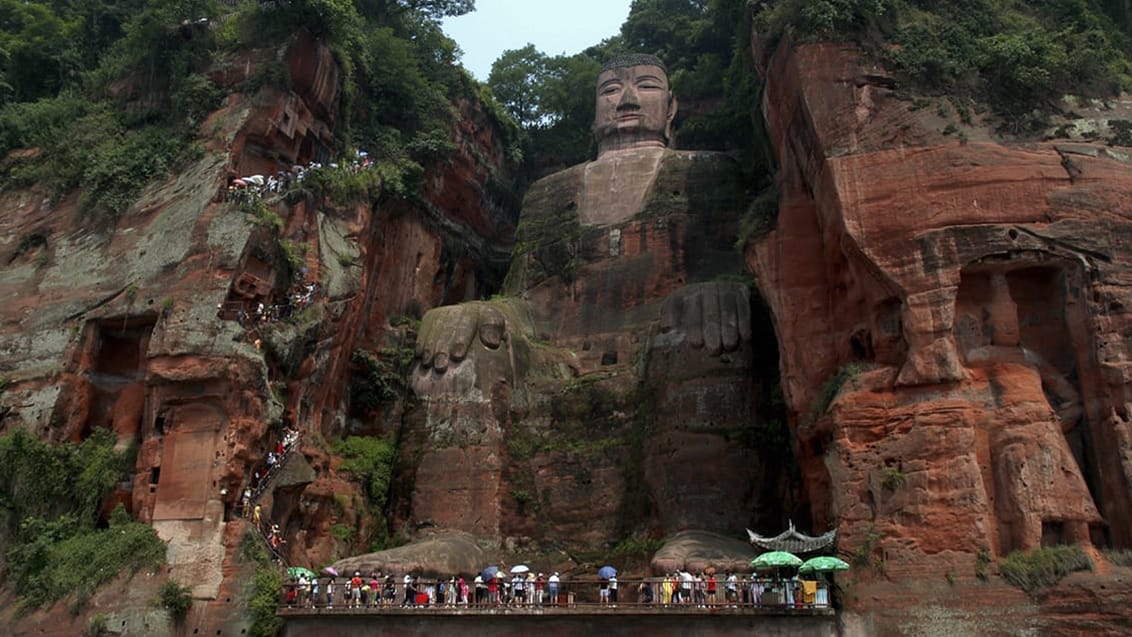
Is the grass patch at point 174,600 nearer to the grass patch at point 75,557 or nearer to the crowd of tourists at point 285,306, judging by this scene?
the grass patch at point 75,557

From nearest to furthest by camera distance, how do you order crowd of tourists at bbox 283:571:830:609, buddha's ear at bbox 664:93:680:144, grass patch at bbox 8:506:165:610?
crowd of tourists at bbox 283:571:830:609 < grass patch at bbox 8:506:165:610 < buddha's ear at bbox 664:93:680:144

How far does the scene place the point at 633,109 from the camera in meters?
34.1

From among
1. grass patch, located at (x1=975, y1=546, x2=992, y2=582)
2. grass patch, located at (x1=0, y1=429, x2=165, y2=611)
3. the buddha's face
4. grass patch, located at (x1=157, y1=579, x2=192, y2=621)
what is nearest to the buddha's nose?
the buddha's face

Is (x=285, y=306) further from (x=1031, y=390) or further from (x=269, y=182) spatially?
(x=1031, y=390)

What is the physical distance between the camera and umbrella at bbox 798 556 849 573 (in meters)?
18.2

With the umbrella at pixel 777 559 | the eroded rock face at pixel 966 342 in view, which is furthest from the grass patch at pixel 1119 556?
the umbrella at pixel 777 559

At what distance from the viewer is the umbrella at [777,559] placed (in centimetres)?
1856

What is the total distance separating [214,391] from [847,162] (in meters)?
13.1

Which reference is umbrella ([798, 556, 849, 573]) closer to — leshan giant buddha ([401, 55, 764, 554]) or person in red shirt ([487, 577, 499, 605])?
leshan giant buddha ([401, 55, 764, 554])

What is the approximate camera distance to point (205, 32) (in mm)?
28625

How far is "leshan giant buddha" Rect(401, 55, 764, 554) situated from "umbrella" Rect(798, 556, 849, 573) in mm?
4225

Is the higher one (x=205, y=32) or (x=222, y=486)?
(x=205, y=32)

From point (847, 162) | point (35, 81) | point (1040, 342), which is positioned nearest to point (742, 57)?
point (847, 162)

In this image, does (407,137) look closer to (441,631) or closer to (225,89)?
(225,89)
